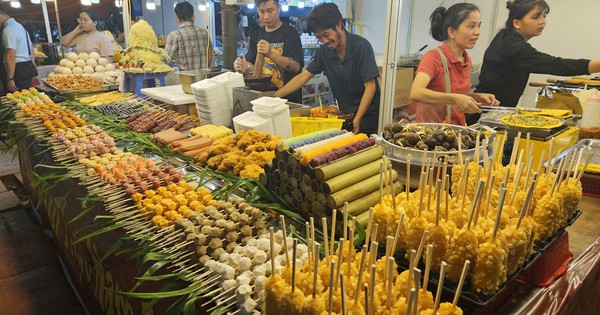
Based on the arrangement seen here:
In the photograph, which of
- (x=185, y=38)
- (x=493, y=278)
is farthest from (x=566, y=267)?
(x=185, y=38)

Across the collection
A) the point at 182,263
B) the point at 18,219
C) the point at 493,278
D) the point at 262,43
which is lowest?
the point at 18,219

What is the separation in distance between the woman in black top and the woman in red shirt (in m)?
0.84

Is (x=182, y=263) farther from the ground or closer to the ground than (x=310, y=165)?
closer to the ground

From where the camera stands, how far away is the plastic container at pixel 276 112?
12.1ft

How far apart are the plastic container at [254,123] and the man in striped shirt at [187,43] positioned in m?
4.42

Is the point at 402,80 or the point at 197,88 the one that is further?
the point at 402,80

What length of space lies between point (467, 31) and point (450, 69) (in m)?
0.40

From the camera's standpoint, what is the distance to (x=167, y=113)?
4.73 meters

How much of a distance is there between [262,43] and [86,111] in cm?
253

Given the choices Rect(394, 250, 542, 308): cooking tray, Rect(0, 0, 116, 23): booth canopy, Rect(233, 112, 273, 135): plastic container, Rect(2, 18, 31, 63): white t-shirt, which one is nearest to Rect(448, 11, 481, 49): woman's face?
Rect(233, 112, 273, 135): plastic container

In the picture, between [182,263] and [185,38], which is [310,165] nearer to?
[182,263]

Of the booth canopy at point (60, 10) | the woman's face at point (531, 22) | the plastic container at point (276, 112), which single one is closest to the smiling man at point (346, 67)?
the plastic container at point (276, 112)

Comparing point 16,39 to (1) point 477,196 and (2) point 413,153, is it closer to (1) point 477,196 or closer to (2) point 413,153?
(2) point 413,153

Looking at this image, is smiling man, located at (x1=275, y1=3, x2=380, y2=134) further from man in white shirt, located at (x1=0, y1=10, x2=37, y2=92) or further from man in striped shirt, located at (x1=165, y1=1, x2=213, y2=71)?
man in white shirt, located at (x1=0, y1=10, x2=37, y2=92)
